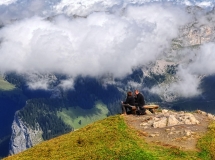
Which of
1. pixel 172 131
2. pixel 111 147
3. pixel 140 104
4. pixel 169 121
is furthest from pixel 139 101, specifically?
pixel 111 147

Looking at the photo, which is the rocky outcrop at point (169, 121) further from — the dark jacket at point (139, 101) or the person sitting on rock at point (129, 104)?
the person sitting on rock at point (129, 104)

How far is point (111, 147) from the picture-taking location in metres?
45.7

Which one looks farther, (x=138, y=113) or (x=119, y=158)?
(x=138, y=113)

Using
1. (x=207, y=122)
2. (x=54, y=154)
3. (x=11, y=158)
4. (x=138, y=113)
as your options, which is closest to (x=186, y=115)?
(x=207, y=122)

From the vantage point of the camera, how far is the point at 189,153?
4375 centimetres

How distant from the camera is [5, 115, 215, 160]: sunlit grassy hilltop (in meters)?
43.3

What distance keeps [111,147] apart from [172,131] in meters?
10.6

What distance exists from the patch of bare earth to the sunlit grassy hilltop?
1279 millimetres

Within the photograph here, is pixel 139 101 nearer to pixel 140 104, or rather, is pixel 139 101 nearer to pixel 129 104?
pixel 140 104

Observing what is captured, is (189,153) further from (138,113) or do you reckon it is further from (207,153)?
(138,113)

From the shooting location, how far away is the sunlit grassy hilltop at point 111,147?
142 ft

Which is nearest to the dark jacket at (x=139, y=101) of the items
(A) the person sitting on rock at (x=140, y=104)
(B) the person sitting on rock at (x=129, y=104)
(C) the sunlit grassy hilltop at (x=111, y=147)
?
(A) the person sitting on rock at (x=140, y=104)

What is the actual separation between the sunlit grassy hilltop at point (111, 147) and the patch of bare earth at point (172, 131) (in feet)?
4.20

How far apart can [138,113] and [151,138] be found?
14583 millimetres
